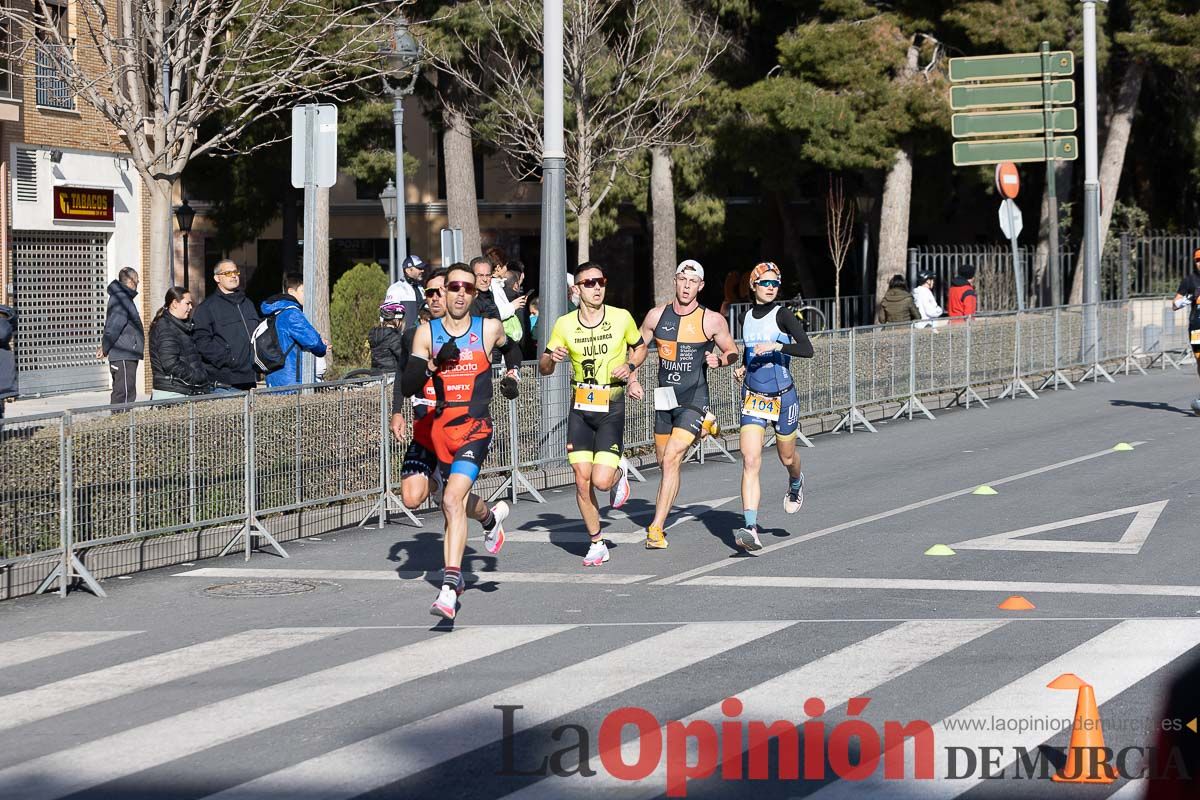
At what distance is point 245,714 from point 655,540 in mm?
4979

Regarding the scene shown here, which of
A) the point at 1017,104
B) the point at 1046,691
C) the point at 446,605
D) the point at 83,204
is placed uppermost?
the point at 1017,104

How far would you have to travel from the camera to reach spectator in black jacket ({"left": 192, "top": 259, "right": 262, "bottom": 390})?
1486 cm

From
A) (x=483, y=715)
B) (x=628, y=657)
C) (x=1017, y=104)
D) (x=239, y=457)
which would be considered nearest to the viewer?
(x=483, y=715)

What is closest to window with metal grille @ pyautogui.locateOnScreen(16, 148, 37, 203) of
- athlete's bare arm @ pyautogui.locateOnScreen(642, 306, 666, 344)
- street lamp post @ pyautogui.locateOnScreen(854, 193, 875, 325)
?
street lamp post @ pyautogui.locateOnScreen(854, 193, 875, 325)

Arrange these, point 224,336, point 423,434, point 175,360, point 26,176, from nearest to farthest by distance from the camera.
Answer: point 423,434 → point 175,360 → point 224,336 → point 26,176

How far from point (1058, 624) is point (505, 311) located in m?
8.37

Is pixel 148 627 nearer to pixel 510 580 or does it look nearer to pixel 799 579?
pixel 510 580

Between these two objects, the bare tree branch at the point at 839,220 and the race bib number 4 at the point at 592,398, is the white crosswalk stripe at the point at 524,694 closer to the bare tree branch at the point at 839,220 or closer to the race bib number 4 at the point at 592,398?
the race bib number 4 at the point at 592,398

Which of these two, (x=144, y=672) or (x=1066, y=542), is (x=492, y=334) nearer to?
(x=144, y=672)

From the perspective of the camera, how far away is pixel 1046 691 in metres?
7.44

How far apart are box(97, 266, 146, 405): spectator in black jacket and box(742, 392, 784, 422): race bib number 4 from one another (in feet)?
25.8

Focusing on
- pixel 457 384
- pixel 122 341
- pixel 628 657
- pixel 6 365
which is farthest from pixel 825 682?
pixel 122 341

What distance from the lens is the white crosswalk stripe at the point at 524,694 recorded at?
638cm

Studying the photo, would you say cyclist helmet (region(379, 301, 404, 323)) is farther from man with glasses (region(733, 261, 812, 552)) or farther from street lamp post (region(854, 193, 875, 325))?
street lamp post (region(854, 193, 875, 325))
